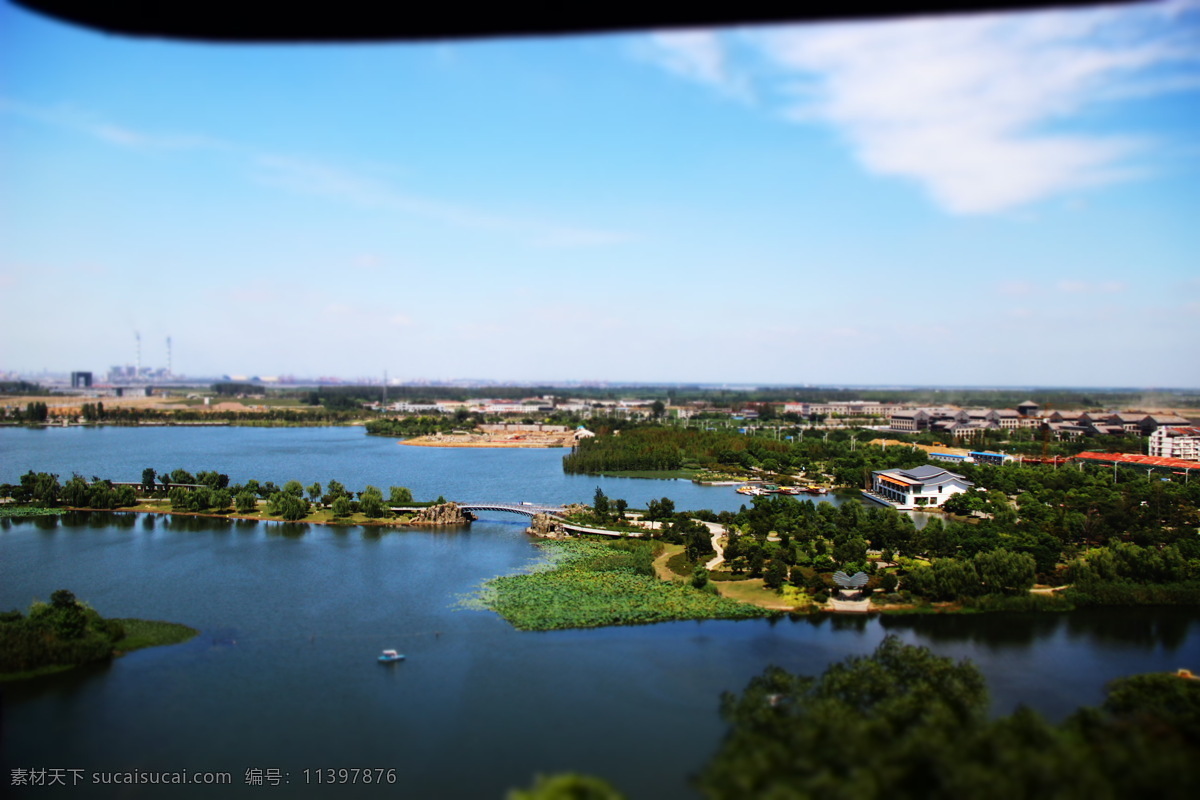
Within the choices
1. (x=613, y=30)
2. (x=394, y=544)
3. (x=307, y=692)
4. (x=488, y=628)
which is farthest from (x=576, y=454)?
(x=613, y=30)

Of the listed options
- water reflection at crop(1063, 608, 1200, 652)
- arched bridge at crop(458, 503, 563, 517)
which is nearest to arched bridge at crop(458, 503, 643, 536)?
arched bridge at crop(458, 503, 563, 517)

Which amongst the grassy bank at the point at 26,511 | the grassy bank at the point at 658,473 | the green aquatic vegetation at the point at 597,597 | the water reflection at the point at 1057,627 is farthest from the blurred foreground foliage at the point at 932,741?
the grassy bank at the point at 658,473

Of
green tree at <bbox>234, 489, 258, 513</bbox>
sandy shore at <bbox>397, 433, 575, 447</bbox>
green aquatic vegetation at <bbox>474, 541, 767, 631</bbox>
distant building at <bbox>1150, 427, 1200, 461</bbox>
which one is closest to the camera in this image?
green aquatic vegetation at <bbox>474, 541, 767, 631</bbox>

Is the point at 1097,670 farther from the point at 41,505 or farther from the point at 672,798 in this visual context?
the point at 41,505

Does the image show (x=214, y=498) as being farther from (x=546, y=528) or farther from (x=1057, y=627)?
(x=1057, y=627)

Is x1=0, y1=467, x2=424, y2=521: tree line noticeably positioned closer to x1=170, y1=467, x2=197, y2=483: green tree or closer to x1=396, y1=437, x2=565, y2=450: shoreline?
x1=170, y1=467, x2=197, y2=483: green tree

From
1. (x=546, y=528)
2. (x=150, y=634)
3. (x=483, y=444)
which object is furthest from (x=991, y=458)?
(x=150, y=634)
